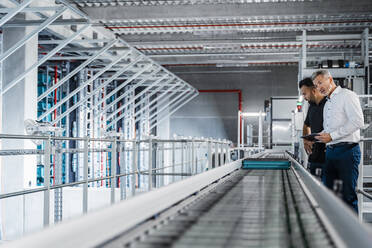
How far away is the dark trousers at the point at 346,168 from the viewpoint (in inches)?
135

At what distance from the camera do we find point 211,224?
7.27 ft

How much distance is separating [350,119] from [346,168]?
0.41 meters

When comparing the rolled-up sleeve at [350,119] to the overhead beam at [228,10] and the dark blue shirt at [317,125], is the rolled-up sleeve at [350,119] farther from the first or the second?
the overhead beam at [228,10]

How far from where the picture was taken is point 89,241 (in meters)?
1.58

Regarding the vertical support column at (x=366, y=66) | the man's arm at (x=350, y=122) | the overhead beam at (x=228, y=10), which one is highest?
the overhead beam at (x=228, y=10)

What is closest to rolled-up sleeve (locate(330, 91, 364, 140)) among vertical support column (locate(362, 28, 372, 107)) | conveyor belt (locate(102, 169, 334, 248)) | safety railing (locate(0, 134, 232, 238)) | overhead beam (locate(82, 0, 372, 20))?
conveyor belt (locate(102, 169, 334, 248))

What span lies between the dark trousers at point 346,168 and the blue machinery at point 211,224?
1.38 ft

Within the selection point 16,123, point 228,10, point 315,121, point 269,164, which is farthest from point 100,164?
point 315,121

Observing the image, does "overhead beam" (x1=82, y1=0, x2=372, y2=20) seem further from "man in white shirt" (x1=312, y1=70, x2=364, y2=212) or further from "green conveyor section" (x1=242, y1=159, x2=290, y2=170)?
"man in white shirt" (x1=312, y1=70, x2=364, y2=212)

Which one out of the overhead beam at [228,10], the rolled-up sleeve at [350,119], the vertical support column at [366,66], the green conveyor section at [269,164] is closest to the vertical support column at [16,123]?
the overhead beam at [228,10]

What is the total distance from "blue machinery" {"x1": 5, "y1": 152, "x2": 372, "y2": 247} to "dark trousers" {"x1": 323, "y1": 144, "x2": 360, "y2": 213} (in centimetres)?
42

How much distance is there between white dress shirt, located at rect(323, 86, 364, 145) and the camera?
3.51 meters

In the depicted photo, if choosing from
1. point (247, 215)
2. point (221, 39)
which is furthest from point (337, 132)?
point (221, 39)

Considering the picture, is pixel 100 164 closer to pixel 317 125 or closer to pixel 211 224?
pixel 317 125
